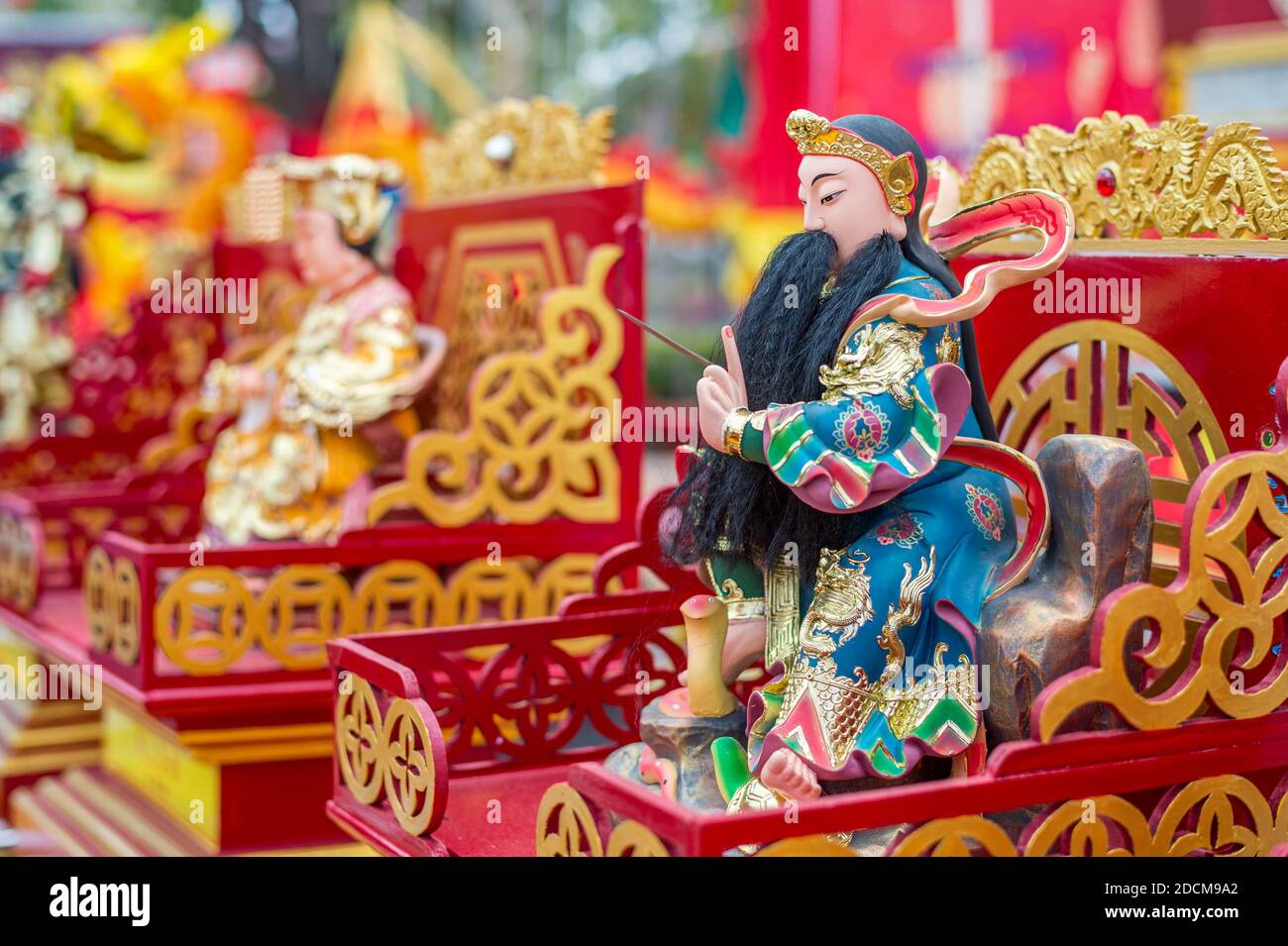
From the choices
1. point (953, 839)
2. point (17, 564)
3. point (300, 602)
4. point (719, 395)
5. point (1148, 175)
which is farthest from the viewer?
point (17, 564)

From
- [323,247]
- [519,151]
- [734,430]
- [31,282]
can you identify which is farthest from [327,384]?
[31,282]

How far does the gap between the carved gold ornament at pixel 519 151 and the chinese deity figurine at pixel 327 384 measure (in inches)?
8.7

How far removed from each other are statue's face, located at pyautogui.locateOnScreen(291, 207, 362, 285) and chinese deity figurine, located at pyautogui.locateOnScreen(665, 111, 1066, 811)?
1.86 metres

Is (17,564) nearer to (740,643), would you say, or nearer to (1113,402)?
(740,643)

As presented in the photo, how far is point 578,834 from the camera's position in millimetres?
1776

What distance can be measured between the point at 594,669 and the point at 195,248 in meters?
3.41

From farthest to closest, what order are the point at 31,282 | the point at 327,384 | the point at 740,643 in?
the point at 31,282 < the point at 327,384 < the point at 740,643

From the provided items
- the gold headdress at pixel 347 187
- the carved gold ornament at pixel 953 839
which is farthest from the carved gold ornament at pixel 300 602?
the carved gold ornament at pixel 953 839

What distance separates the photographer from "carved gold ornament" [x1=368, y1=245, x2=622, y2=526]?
130 inches

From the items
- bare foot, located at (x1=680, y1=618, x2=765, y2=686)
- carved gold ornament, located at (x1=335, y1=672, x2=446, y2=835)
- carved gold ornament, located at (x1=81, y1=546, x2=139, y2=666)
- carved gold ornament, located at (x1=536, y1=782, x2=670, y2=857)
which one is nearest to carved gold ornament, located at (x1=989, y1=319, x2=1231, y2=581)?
bare foot, located at (x1=680, y1=618, x2=765, y2=686)

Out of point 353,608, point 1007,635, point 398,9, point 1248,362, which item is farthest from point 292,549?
point 398,9

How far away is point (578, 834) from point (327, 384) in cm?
195

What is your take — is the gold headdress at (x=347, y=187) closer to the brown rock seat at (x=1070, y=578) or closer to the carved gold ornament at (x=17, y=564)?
the carved gold ornament at (x=17, y=564)

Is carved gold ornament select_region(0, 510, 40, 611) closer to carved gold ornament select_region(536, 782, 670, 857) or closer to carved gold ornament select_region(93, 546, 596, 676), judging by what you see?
carved gold ornament select_region(93, 546, 596, 676)
